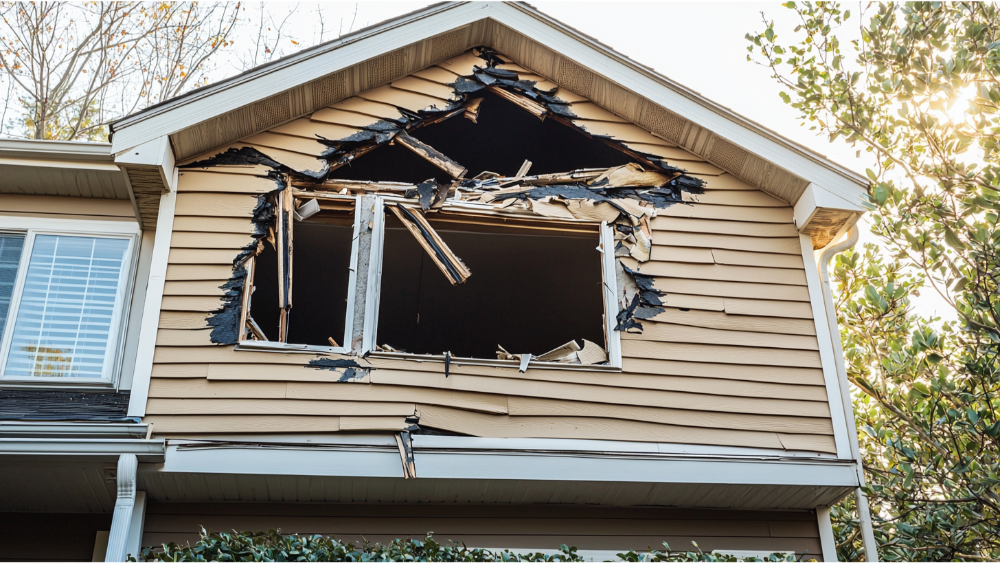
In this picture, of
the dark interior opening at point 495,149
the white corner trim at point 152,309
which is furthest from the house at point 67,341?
the dark interior opening at point 495,149

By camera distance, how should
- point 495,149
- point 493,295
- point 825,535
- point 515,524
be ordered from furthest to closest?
point 493,295 → point 495,149 → point 825,535 → point 515,524

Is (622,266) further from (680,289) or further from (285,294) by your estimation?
(285,294)

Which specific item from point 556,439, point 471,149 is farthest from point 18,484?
point 471,149

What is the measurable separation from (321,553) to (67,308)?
2.99 metres

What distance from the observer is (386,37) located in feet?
20.0

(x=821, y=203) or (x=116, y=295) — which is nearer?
(x=116, y=295)

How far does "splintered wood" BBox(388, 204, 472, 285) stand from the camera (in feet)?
19.1

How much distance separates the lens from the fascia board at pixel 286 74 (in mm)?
5457

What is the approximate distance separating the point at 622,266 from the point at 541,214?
2.46ft

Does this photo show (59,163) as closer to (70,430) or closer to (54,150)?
(54,150)

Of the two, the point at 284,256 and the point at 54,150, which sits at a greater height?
the point at 54,150

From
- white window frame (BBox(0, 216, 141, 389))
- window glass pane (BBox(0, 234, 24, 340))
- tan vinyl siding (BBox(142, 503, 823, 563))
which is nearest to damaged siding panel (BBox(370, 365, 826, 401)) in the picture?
tan vinyl siding (BBox(142, 503, 823, 563))

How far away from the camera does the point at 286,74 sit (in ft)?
19.2

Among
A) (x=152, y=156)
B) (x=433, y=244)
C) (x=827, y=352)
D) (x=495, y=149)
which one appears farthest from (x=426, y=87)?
(x=827, y=352)
